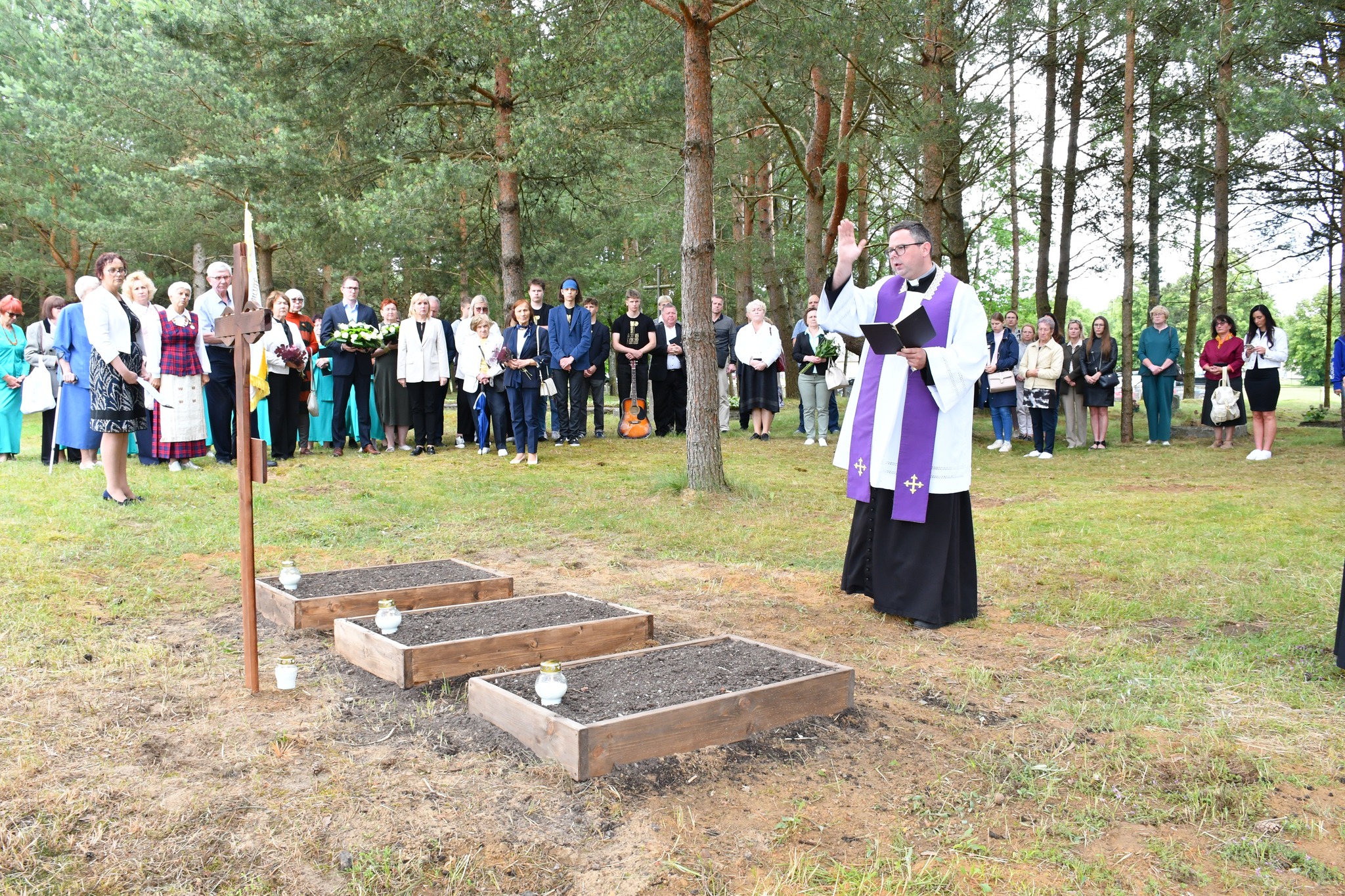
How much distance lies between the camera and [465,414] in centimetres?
1473

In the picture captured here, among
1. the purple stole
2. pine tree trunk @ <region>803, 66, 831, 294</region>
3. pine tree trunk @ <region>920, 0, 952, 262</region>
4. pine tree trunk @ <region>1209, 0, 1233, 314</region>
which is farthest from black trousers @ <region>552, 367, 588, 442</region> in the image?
pine tree trunk @ <region>1209, 0, 1233, 314</region>

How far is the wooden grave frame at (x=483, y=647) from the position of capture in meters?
4.62

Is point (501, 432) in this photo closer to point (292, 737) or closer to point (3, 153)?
point (292, 737)

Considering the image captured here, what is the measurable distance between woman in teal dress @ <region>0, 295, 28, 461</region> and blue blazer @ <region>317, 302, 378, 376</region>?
11.8 ft

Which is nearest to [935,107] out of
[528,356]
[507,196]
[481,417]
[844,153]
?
[844,153]

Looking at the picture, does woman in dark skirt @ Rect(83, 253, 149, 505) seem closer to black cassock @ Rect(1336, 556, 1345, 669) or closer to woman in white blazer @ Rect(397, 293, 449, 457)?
woman in white blazer @ Rect(397, 293, 449, 457)

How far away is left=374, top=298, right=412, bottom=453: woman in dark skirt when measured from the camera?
45.0 feet

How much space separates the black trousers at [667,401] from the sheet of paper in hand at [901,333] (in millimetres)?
10357

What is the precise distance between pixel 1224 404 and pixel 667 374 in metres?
8.09

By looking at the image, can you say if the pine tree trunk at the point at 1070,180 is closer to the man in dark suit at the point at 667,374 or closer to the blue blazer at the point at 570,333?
the man in dark suit at the point at 667,374

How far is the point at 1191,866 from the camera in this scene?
310cm

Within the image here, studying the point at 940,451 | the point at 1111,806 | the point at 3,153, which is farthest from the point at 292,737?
the point at 3,153

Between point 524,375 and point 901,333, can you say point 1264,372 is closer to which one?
point 524,375

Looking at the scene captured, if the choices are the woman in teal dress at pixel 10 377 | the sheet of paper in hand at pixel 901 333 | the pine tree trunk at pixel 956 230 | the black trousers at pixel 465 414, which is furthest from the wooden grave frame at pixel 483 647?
the pine tree trunk at pixel 956 230
